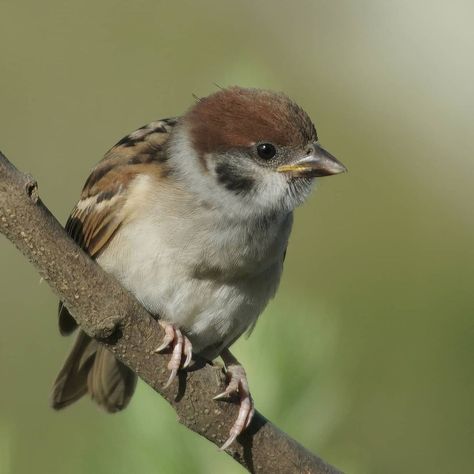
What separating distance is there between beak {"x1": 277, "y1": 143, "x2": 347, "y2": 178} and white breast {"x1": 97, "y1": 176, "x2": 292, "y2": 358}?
0.19m

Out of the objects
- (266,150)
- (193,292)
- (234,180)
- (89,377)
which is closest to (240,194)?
(234,180)

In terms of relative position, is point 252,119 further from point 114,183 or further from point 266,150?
point 114,183

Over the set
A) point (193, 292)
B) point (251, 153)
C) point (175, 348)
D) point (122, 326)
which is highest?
point (251, 153)

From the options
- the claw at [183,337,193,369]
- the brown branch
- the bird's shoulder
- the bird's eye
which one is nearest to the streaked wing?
the bird's shoulder

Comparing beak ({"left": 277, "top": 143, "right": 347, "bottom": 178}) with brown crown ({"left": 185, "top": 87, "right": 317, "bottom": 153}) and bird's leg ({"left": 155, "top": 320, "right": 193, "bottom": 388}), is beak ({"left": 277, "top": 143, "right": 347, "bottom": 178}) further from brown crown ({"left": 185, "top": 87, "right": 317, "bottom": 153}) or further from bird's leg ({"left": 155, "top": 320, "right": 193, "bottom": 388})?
bird's leg ({"left": 155, "top": 320, "right": 193, "bottom": 388})

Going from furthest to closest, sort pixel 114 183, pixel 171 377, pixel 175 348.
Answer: pixel 114 183 < pixel 175 348 < pixel 171 377

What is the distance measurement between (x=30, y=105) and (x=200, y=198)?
408 cm

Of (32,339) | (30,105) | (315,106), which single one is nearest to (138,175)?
(32,339)

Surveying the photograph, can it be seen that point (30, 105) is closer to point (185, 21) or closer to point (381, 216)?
point (185, 21)

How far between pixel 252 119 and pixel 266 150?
0.10m

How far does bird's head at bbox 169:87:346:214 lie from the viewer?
9.61 feet

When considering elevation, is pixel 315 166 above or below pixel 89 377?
above

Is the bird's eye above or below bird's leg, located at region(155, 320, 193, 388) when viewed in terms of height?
above

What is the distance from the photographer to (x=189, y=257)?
299 centimetres
